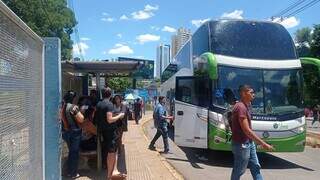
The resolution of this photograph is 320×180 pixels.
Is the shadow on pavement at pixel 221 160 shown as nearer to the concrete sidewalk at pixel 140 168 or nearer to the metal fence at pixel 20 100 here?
the concrete sidewalk at pixel 140 168

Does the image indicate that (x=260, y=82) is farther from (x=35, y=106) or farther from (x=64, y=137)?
(x=35, y=106)

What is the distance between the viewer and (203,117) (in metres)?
14.4

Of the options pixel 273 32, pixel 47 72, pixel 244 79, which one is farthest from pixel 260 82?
pixel 47 72

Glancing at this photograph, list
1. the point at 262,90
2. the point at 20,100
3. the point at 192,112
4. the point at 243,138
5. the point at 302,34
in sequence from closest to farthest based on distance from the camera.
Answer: the point at 20,100
the point at 243,138
the point at 262,90
the point at 192,112
the point at 302,34

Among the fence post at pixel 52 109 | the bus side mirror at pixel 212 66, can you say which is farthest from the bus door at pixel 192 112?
the fence post at pixel 52 109

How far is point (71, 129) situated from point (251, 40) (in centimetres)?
616

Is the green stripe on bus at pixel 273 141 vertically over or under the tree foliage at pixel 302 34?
under

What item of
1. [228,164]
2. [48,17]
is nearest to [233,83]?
[228,164]

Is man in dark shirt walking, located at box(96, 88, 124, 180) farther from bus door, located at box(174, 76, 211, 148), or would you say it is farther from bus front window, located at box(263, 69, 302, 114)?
bus front window, located at box(263, 69, 302, 114)

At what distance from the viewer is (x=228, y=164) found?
14688 mm

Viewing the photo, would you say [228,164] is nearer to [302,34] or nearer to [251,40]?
[251,40]

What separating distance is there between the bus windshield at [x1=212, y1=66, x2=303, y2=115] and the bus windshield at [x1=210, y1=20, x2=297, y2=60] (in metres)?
0.47

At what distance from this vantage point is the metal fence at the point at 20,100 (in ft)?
16.0

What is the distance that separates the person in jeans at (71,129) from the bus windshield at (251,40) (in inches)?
201
